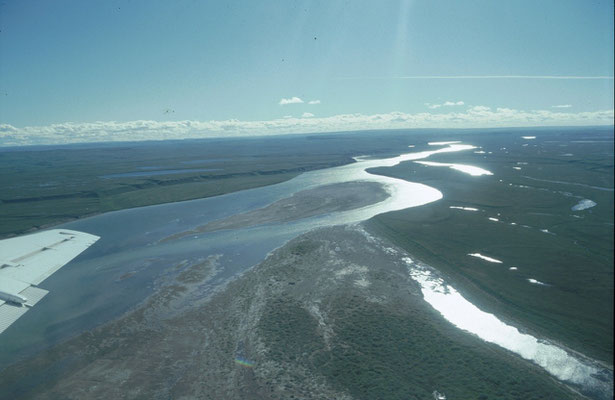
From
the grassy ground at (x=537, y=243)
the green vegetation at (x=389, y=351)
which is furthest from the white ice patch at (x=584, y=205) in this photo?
the green vegetation at (x=389, y=351)

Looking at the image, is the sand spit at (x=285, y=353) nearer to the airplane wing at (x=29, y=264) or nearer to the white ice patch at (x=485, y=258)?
the airplane wing at (x=29, y=264)

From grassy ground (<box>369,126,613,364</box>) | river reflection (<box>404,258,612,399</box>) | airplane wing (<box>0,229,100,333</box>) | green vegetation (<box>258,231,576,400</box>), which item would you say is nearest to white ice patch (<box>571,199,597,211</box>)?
grassy ground (<box>369,126,613,364</box>)

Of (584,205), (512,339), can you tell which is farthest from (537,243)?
(512,339)

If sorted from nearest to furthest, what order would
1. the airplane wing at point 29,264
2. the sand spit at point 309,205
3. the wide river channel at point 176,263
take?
the wide river channel at point 176,263 → the airplane wing at point 29,264 → the sand spit at point 309,205

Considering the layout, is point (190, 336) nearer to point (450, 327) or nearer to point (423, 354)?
point (423, 354)

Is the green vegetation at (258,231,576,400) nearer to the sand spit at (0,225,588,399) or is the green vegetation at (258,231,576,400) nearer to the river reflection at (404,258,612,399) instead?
the sand spit at (0,225,588,399)

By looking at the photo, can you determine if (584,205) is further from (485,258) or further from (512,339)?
(512,339)

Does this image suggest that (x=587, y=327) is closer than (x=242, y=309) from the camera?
Yes

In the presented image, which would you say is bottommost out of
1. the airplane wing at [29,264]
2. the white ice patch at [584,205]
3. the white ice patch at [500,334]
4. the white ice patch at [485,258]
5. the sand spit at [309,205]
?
the white ice patch at [500,334]

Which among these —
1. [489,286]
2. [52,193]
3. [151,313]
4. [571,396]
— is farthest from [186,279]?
[52,193]
